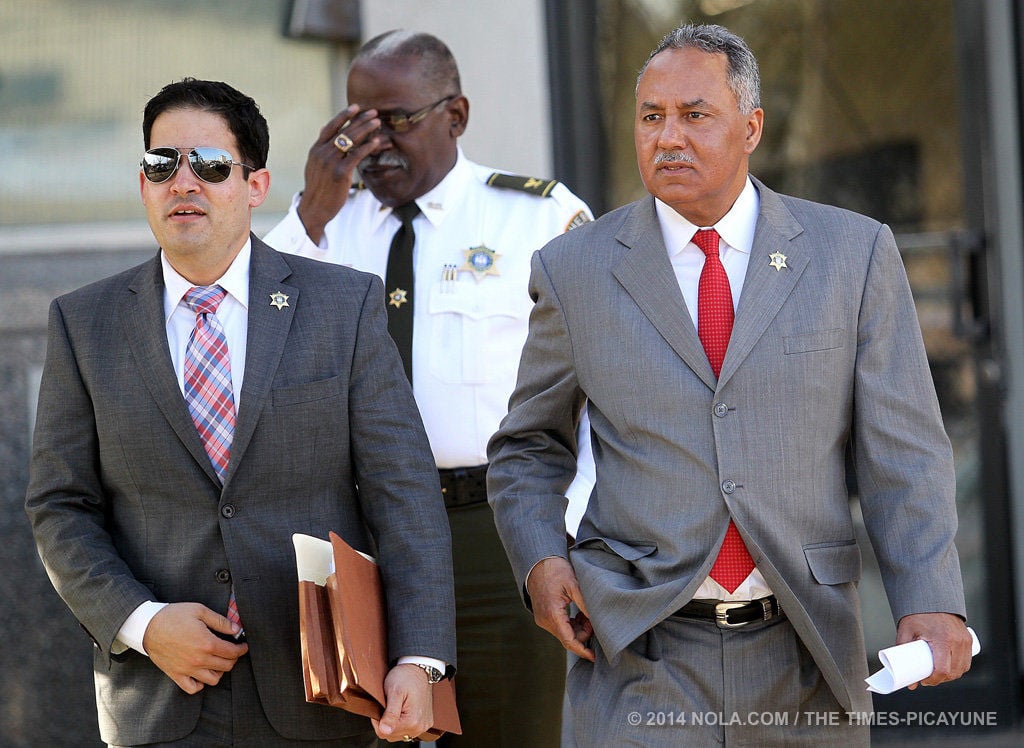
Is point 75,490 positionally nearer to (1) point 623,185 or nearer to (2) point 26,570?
(2) point 26,570

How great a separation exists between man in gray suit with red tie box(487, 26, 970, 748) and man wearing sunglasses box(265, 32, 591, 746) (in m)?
0.90

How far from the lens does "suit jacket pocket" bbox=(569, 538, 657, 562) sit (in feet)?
8.86

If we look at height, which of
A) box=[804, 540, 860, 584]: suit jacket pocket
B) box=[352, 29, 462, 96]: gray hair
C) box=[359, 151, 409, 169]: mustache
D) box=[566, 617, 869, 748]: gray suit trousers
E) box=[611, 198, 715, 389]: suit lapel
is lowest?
box=[566, 617, 869, 748]: gray suit trousers

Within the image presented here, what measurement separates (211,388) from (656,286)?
3.07 feet

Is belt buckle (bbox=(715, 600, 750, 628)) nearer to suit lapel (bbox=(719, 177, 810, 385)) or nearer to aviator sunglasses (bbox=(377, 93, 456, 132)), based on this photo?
suit lapel (bbox=(719, 177, 810, 385))

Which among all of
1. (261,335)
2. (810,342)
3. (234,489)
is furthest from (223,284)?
(810,342)

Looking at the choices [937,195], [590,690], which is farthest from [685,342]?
[937,195]

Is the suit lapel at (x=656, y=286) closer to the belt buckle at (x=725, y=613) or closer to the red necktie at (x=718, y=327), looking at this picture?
the red necktie at (x=718, y=327)

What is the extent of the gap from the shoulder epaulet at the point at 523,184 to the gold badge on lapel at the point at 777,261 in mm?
1264

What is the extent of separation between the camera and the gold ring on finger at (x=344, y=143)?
148 inches

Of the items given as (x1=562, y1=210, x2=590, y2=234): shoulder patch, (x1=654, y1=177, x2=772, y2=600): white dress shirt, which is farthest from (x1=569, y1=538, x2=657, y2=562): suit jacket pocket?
(x1=562, y1=210, x2=590, y2=234): shoulder patch

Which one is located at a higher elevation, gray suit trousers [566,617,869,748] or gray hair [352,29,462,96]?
gray hair [352,29,462,96]

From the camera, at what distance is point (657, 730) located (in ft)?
8.70

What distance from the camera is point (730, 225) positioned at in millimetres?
2812
